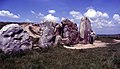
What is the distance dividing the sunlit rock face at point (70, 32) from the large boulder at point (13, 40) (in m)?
11.6

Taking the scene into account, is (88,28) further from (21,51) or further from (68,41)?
(21,51)

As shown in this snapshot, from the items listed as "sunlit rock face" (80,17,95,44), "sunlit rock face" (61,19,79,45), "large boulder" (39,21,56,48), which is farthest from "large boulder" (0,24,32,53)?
"sunlit rock face" (80,17,95,44)

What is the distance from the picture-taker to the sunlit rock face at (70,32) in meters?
34.9

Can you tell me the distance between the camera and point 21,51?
71.5 ft

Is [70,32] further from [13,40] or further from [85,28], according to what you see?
[13,40]

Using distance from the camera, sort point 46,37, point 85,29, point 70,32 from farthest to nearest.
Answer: point 85,29
point 70,32
point 46,37

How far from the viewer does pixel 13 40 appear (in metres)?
22.1

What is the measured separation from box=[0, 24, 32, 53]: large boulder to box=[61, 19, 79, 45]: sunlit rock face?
11571mm

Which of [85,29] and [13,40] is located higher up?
[85,29]

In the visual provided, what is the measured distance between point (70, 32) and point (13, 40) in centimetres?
1457

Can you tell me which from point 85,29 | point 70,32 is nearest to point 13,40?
point 70,32

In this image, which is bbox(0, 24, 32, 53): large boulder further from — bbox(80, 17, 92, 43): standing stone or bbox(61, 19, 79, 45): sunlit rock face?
bbox(80, 17, 92, 43): standing stone

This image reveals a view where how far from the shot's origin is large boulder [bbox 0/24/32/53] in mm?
21516

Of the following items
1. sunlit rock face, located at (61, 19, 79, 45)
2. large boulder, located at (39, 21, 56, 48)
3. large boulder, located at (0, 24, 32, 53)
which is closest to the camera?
large boulder, located at (0, 24, 32, 53)
